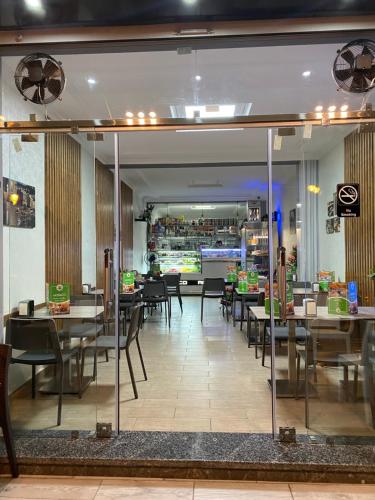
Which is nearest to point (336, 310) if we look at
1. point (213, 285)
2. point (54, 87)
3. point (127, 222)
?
point (54, 87)

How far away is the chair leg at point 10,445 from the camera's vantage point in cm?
217

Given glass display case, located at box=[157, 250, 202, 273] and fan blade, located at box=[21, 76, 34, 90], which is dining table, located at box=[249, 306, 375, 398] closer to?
fan blade, located at box=[21, 76, 34, 90]

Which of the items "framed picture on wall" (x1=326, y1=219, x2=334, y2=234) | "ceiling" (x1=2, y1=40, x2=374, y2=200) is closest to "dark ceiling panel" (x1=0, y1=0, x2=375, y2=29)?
"ceiling" (x1=2, y1=40, x2=374, y2=200)

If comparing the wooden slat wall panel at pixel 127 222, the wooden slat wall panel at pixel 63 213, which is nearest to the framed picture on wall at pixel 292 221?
the wooden slat wall panel at pixel 127 222

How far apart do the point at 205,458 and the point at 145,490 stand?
41 cm

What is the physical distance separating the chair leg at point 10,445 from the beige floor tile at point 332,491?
172 cm

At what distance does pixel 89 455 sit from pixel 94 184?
10.6ft

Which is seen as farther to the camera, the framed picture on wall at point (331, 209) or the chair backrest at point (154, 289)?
the chair backrest at point (154, 289)

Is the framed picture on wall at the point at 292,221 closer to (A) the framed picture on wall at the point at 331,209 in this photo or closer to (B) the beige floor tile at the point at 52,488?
(A) the framed picture on wall at the point at 331,209

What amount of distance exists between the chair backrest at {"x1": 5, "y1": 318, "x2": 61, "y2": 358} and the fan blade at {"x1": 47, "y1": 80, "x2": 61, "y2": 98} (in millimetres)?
1855

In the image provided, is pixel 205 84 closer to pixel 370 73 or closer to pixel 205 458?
pixel 370 73

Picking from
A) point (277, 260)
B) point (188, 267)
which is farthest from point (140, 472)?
point (188, 267)

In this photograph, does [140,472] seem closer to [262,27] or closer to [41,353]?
[41,353]

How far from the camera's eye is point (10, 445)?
2.21 m
